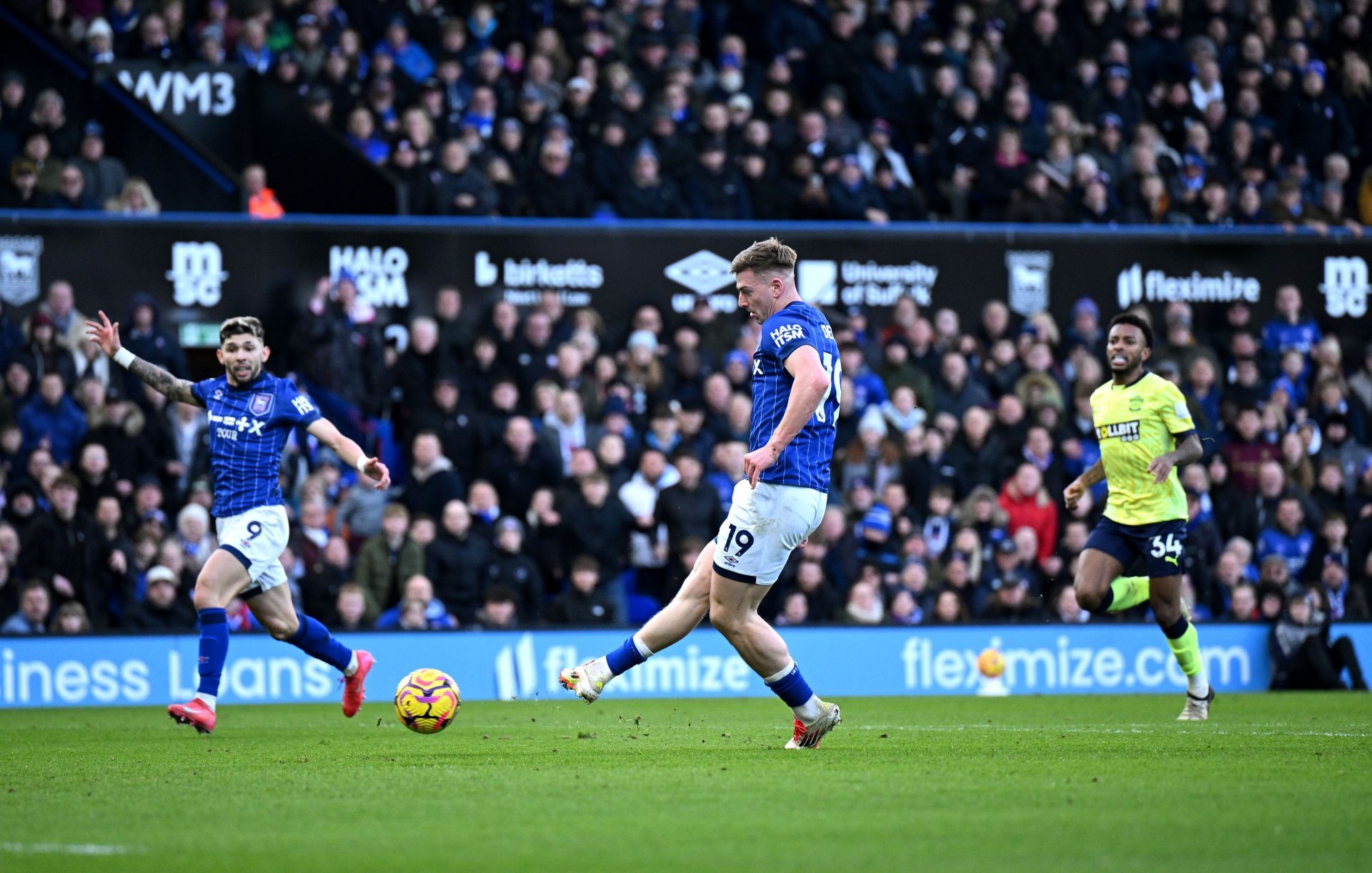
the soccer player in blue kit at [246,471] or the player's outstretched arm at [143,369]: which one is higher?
the player's outstretched arm at [143,369]

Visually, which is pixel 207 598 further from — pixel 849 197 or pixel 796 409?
pixel 849 197

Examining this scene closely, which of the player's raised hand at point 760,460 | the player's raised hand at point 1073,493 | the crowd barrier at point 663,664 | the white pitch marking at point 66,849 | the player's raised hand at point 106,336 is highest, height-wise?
the player's raised hand at point 106,336

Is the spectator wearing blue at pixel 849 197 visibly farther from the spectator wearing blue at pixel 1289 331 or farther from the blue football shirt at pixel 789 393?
the blue football shirt at pixel 789 393

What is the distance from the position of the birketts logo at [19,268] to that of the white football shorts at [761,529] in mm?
11551

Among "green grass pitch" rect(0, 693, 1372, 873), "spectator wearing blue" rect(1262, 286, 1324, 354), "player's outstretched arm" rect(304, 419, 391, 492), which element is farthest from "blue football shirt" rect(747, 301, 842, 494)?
"spectator wearing blue" rect(1262, 286, 1324, 354)

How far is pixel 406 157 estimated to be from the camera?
20.0 m

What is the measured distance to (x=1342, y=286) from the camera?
21906 mm

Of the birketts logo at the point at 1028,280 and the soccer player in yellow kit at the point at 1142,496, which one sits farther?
the birketts logo at the point at 1028,280

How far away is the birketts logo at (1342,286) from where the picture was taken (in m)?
21.9

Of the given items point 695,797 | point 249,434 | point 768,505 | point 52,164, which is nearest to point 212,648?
point 249,434

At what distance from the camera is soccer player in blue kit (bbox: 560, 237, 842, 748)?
9105 millimetres

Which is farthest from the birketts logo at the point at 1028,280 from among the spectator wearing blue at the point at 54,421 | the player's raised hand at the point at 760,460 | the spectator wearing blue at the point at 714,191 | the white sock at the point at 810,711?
the player's raised hand at the point at 760,460

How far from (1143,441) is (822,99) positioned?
10.1 meters

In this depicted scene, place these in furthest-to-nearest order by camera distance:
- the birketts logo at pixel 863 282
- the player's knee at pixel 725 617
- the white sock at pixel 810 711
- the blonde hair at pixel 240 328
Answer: the birketts logo at pixel 863 282
the blonde hair at pixel 240 328
the white sock at pixel 810 711
the player's knee at pixel 725 617
